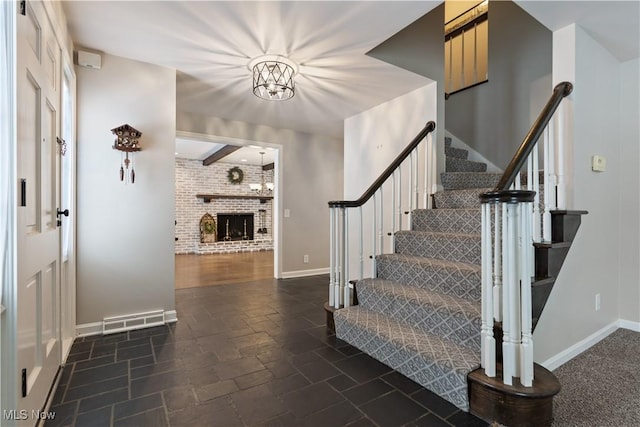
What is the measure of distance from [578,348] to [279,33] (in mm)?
3324

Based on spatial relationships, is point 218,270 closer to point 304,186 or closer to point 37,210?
point 304,186

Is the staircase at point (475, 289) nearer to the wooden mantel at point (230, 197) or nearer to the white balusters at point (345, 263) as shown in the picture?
the white balusters at point (345, 263)

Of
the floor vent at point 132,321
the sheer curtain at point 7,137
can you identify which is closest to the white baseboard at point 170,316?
the floor vent at point 132,321

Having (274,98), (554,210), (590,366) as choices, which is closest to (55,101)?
(274,98)

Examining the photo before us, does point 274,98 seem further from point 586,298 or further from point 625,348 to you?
point 625,348

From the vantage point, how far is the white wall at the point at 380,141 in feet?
11.5

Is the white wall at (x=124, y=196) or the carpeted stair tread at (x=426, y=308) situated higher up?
the white wall at (x=124, y=196)

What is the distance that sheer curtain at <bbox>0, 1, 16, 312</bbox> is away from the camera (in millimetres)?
1153

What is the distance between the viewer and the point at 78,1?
6.63 feet

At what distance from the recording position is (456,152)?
13.5ft

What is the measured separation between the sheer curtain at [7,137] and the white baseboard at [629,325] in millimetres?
4289

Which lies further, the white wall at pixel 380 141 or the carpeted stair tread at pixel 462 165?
the carpeted stair tread at pixel 462 165

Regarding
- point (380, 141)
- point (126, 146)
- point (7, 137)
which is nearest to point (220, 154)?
point (380, 141)

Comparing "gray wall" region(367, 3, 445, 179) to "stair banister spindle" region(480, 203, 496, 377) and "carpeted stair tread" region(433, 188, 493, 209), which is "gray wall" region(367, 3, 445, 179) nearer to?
"carpeted stair tread" region(433, 188, 493, 209)
